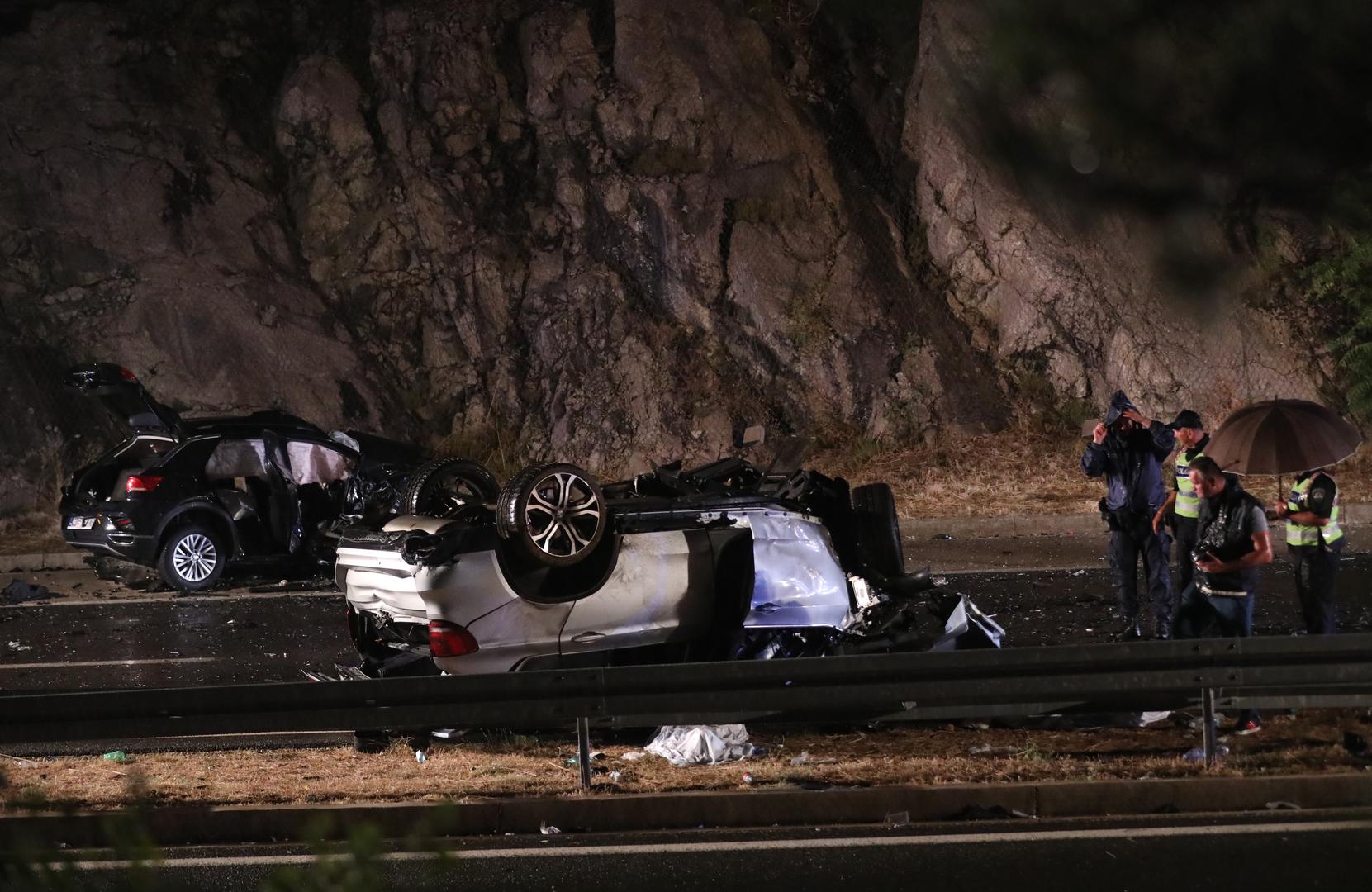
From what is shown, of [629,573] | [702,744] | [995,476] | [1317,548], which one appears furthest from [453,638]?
[995,476]

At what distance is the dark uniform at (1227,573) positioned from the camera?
282 inches

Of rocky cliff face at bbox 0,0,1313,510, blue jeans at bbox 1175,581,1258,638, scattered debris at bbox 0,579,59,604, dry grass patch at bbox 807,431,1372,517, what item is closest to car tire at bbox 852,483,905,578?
blue jeans at bbox 1175,581,1258,638

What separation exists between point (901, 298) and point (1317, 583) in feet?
46.7

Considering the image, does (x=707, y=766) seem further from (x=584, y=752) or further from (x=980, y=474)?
(x=980, y=474)

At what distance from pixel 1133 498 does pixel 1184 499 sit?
652mm

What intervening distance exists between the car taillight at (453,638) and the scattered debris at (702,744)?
108cm

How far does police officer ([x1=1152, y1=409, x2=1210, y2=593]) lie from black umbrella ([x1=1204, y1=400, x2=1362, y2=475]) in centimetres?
76

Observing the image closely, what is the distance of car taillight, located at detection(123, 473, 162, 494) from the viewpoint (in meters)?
13.6

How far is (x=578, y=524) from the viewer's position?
23.8 feet

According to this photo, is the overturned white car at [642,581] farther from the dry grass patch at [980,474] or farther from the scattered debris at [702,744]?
the dry grass patch at [980,474]

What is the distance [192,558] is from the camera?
14.0 metres

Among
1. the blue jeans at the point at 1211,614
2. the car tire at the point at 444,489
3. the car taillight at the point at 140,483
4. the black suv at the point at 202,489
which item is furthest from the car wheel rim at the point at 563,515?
the car taillight at the point at 140,483

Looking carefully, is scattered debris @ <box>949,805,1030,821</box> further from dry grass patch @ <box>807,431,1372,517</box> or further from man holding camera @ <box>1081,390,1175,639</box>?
dry grass patch @ <box>807,431,1372,517</box>

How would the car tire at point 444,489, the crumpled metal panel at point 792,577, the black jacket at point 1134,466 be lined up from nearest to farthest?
the crumpled metal panel at point 792,577, the car tire at point 444,489, the black jacket at point 1134,466
